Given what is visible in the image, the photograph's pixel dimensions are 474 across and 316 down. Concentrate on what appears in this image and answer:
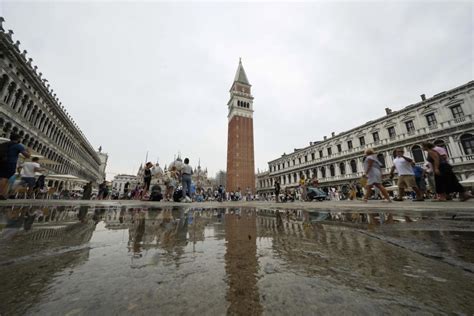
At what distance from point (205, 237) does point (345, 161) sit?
1278 inches

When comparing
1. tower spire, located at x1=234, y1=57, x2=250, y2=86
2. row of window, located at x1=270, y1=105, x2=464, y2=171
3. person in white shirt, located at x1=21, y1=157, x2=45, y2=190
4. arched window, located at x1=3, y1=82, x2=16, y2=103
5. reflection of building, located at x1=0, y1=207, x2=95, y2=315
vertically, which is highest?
tower spire, located at x1=234, y1=57, x2=250, y2=86

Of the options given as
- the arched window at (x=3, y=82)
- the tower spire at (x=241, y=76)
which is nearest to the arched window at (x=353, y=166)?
the tower spire at (x=241, y=76)

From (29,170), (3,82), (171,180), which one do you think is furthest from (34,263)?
(3,82)

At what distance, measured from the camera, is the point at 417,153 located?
22.2 metres

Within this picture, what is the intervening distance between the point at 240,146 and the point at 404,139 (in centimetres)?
2922

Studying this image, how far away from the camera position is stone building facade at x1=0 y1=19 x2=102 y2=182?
17.2 metres

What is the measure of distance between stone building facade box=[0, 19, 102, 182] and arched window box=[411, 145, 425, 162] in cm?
3392

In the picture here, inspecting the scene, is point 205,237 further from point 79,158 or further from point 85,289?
point 79,158

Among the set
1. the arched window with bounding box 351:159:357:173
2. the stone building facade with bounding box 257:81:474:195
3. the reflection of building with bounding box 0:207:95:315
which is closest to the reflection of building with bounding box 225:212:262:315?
the reflection of building with bounding box 0:207:95:315

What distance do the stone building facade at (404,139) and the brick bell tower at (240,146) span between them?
11.0m

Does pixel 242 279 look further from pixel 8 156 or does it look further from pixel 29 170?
pixel 29 170

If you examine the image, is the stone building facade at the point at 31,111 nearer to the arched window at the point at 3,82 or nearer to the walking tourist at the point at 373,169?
the arched window at the point at 3,82

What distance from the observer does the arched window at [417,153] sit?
21.7m

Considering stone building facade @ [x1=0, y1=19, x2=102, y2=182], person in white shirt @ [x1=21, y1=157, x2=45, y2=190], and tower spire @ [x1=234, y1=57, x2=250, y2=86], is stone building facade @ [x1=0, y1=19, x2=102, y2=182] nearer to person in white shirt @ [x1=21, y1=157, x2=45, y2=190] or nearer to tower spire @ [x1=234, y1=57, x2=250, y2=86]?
person in white shirt @ [x1=21, y1=157, x2=45, y2=190]
